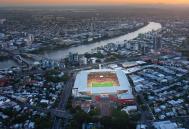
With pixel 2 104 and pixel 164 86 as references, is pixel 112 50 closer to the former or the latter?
pixel 164 86

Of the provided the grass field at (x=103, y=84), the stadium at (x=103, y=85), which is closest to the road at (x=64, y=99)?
the stadium at (x=103, y=85)

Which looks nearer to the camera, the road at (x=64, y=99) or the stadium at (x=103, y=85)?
the road at (x=64, y=99)

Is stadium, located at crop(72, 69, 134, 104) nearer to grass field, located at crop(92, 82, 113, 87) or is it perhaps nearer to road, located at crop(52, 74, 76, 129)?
grass field, located at crop(92, 82, 113, 87)

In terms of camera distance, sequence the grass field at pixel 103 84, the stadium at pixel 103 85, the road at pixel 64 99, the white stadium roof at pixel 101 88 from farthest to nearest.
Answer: the grass field at pixel 103 84
the white stadium roof at pixel 101 88
the stadium at pixel 103 85
the road at pixel 64 99

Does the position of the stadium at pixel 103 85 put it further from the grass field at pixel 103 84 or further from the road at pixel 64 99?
the road at pixel 64 99

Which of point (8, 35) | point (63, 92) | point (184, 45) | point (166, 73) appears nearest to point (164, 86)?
point (166, 73)

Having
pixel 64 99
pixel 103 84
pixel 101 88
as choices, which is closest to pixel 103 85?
pixel 103 84

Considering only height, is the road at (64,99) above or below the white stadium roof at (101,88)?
below

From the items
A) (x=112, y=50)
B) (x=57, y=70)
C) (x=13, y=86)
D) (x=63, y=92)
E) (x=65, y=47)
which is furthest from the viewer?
(x=65, y=47)
